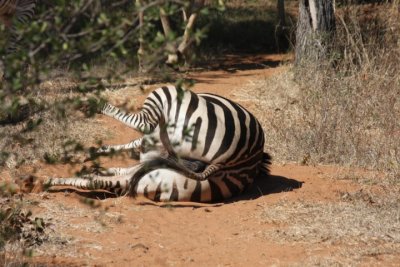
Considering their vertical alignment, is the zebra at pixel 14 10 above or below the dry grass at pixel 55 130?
above

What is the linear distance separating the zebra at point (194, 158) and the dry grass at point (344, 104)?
1.00 m

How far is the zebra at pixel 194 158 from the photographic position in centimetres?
704

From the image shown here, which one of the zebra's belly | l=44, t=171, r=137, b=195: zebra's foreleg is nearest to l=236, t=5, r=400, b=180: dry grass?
the zebra's belly

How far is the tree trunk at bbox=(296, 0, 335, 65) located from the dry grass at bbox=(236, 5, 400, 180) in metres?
0.17

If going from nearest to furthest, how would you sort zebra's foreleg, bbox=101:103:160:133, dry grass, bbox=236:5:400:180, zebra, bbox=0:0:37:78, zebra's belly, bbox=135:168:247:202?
zebra's belly, bbox=135:168:247:202 < zebra's foreleg, bbox=101:103:160:133 < dry grass, bbox=236:5:400:180 < zebra, bbox=0:0:37:78

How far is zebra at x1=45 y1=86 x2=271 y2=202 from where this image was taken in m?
7.04

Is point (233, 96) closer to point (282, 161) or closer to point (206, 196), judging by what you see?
point (282, 161)

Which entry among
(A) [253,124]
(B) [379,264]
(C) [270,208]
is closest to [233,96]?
(A) [253,124]

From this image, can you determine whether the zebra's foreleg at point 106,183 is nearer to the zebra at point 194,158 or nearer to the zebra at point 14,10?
the zebra at point 194,158

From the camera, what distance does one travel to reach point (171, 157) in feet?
23.5

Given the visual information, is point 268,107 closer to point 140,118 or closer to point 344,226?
point 140,118

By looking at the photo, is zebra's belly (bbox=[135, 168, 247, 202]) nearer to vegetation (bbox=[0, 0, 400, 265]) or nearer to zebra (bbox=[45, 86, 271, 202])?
zebra (bbox=[45, 86, 271, 202])

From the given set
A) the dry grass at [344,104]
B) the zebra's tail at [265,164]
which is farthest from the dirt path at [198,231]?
the dry grass at [344,104]

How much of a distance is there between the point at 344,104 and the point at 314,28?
2.23m
